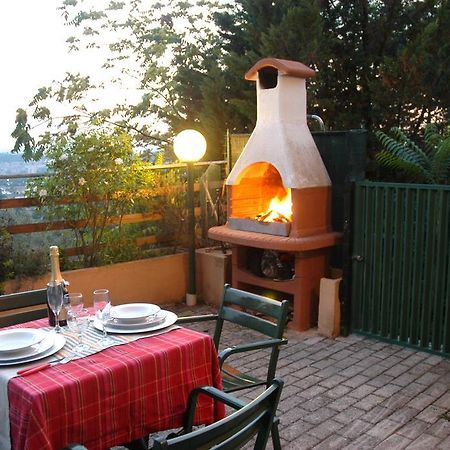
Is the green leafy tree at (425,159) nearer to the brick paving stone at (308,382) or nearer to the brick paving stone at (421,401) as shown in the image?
the brick paving stone at (421,401)

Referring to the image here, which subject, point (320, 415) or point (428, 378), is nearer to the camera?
point (320, 415)

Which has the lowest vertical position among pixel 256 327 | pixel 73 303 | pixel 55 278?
pixel 256 327

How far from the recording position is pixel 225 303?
3.32 meters

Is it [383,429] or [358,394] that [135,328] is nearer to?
[383,429]

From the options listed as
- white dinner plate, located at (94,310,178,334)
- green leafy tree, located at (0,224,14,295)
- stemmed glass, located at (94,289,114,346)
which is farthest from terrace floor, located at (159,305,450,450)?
green leafy tree, located at (0,224,14,295)

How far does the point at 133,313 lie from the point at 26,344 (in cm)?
56

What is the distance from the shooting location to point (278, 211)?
18.5 feet

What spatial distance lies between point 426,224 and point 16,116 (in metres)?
7.02

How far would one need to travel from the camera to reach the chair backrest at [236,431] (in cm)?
155

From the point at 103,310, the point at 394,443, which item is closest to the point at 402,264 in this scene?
the point at 394,443

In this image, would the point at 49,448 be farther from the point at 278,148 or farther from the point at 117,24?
the point at 117,24

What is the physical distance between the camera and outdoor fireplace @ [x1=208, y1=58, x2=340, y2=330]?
5184 millimetres

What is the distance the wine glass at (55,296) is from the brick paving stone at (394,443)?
202cm

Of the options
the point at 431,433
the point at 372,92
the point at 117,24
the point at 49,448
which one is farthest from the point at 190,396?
the point at 117,24
